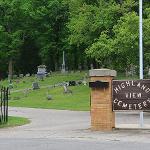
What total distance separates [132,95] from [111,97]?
81 centimetres

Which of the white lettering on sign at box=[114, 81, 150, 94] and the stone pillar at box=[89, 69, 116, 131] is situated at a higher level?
the white lettering on sign at box=[114, 81, 150, 94]

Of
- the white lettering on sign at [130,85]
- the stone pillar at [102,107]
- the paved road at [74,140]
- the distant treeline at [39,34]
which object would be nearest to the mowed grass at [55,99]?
the distant treeline at [39,34]

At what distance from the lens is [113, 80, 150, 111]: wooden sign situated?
699 inches

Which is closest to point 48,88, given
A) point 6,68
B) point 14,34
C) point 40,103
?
point 40,103

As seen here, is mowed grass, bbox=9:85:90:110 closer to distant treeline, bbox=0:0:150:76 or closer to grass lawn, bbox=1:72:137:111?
grass lawn, bbox=1:72:137:111

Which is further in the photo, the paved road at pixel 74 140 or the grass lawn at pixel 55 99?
the grass lawn at pixel 55 99

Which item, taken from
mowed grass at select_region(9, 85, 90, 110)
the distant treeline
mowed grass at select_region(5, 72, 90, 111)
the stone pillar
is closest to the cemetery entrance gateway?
the stone pillar

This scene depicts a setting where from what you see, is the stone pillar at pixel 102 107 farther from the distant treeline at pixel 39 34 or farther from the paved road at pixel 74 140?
the distant treeline at pixel 39 34

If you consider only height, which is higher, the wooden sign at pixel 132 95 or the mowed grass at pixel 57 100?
the wooden sign at pixel 132 95

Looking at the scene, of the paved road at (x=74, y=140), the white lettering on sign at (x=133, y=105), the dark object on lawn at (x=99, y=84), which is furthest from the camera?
the white lettering on sign at (x=133, y=105)

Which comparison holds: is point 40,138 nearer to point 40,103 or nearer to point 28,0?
point 40,103

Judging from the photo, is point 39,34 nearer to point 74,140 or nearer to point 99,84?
point 99,84

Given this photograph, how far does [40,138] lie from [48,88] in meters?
33.8

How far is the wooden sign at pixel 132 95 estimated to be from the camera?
17.8 meters
